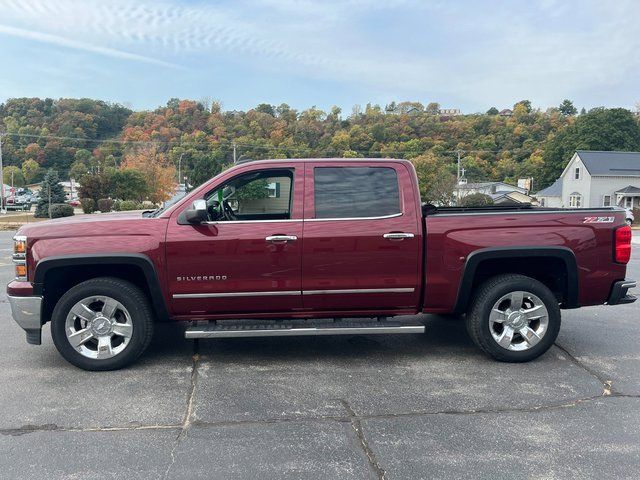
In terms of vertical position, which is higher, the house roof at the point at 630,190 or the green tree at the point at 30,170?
the green tree at the point at 30,170

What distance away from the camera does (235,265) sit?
473 cm

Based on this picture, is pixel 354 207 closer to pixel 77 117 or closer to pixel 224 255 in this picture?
pixel 224 255

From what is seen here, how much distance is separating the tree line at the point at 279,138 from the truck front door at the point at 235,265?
4595cm

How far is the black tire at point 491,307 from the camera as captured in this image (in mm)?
4961

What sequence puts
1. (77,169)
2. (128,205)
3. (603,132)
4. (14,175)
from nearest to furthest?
(128,205)
(603,132)
(77,169)
(14,175)

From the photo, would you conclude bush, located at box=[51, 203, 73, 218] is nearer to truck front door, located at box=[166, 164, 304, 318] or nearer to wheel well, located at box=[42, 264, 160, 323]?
wheel well, located at box=[42, 264, 160, 323]

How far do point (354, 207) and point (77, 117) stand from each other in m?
81.1

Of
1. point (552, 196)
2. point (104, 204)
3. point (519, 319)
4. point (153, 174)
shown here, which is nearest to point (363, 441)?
point (519, 319)

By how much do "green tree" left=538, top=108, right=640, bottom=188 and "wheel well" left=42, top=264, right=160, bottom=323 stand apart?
241 ft

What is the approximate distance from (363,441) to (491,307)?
211 cm

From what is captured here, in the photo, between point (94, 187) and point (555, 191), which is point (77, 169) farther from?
point (555, 191)

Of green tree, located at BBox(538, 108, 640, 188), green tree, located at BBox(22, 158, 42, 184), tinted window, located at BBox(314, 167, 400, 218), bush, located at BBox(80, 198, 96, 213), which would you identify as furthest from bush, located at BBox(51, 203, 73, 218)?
green tree, located at BBox(538, 108, 640, 188)

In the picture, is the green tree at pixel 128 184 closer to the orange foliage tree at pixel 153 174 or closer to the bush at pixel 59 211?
the orange foliage tree at pixel 153 174

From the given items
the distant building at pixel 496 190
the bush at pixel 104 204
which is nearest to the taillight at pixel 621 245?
the bush at pixel 104 204
